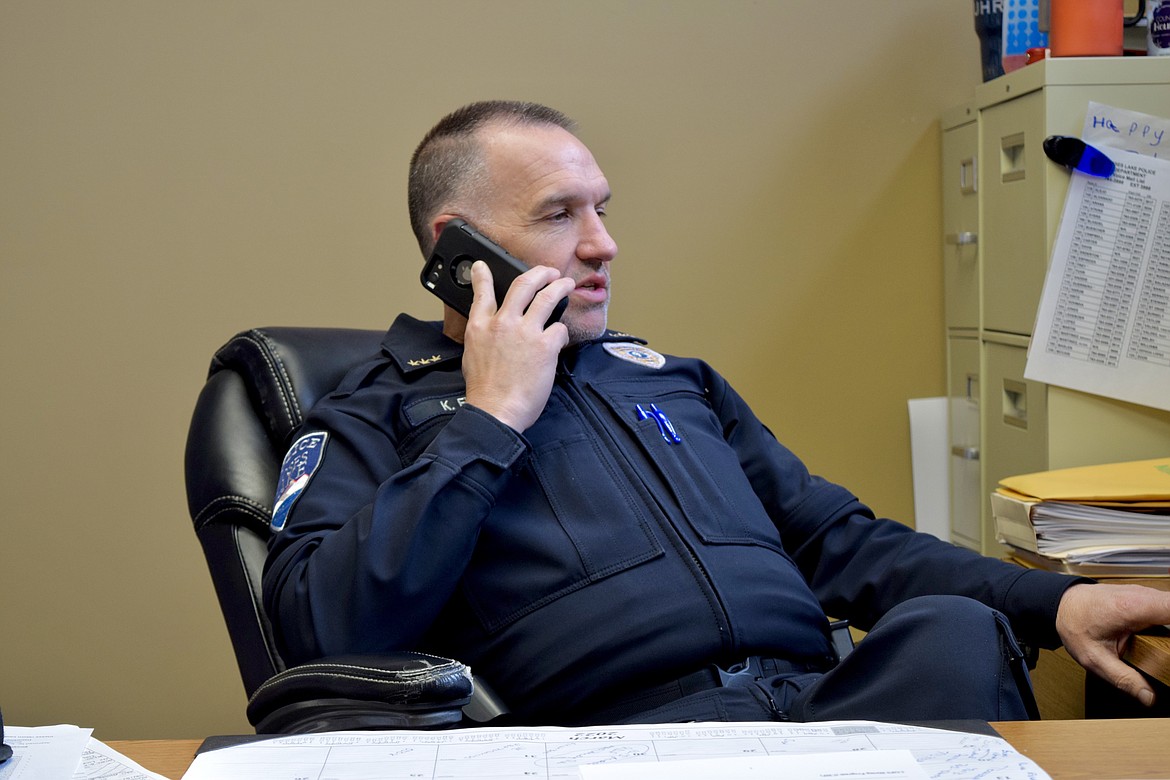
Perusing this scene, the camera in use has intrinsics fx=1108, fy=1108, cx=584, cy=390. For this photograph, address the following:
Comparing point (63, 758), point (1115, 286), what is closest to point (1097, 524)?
point (1115, 286)

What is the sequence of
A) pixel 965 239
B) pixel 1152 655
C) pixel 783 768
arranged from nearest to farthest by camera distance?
1. pixel 783 768
2. pixel 1152 655
3. pixel 965 239

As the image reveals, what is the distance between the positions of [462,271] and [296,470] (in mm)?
330

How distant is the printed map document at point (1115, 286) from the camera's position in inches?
67.2

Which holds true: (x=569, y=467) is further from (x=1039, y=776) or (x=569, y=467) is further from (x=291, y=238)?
(x=291, y=238)

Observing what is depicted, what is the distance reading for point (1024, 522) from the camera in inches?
57.1

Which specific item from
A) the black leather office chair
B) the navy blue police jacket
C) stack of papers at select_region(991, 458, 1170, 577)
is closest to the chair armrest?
the black leather office chair

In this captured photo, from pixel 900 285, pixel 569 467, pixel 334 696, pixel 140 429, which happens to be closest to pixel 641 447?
pixel 569 467

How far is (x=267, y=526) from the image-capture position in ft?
4.28

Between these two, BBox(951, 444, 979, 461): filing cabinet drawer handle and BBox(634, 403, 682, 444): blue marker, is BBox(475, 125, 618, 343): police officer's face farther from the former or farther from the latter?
BBox(951, 444, 979, 461): filing cabinet drawer handle

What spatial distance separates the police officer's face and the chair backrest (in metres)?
0.27

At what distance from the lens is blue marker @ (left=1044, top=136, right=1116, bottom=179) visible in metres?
1.71

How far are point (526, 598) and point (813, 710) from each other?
1.12ft

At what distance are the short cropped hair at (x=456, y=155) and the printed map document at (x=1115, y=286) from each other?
82cm

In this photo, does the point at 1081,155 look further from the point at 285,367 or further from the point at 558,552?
the point at 285,367
